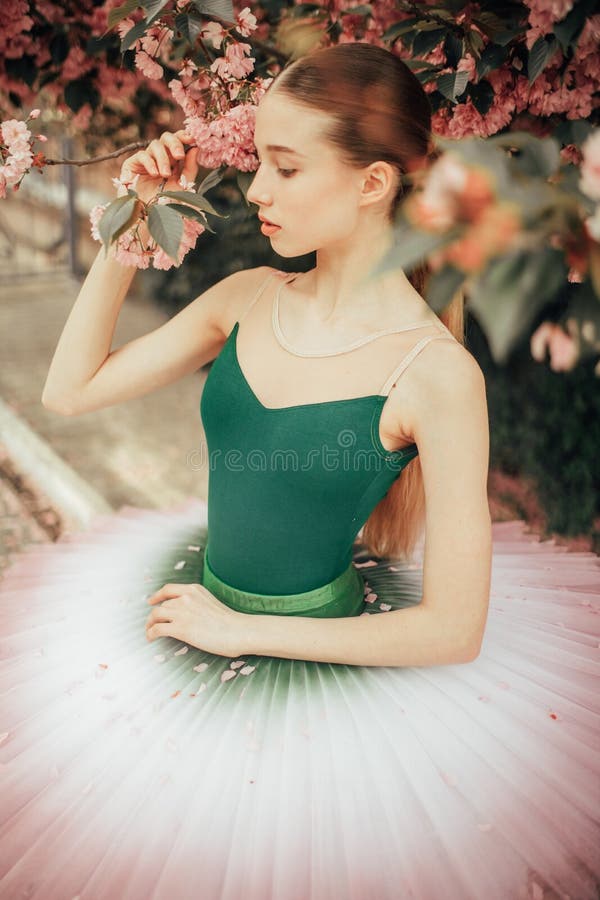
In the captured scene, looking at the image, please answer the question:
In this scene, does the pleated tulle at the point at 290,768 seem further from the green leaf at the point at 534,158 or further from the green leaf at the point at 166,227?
the green leaf at the point at 534,158

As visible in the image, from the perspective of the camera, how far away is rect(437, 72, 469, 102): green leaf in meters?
1.51

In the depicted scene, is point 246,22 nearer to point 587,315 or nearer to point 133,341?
point 133,341

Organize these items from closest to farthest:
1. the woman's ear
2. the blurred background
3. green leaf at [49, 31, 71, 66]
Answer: the woman's ear → green leaf at [49, 31, 71, 66] → the blurred background

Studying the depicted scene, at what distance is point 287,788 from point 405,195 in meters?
1.03

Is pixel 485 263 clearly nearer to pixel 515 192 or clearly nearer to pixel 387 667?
pixel 515 192

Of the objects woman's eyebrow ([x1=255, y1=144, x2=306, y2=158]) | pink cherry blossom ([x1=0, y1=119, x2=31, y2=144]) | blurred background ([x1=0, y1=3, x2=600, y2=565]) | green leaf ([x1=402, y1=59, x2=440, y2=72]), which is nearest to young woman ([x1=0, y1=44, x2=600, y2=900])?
woman's eyebrow ([x1=255, y1=144, x2=306, y2=158])

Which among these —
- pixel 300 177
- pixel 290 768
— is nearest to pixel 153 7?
pixel 300 177

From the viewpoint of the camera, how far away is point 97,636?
156 cm

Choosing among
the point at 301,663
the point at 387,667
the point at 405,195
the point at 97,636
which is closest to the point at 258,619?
the point at 301,663

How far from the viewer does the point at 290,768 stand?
4.00 feet

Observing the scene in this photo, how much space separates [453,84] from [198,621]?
1176 millimetres

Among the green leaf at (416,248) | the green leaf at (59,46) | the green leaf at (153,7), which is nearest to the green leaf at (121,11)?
the green leaf at (153,7)

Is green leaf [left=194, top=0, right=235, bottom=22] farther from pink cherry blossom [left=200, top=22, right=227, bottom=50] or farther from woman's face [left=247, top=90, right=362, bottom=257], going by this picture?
woman's face [left=247, top=90, right=362, bottom=257]

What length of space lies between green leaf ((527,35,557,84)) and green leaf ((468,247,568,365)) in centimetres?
84
